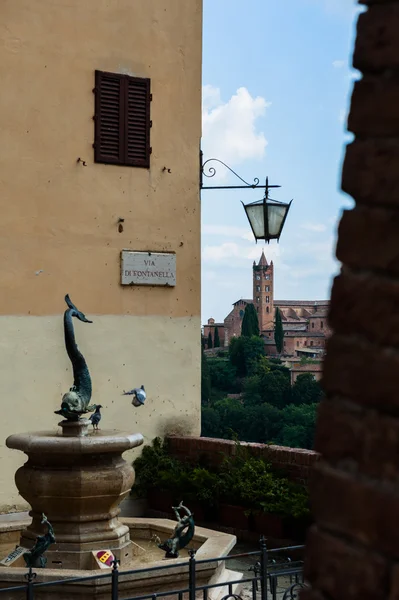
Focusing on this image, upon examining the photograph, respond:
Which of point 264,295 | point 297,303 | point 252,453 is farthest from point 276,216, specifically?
point 297,303

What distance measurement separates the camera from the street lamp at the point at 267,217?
11078 mm

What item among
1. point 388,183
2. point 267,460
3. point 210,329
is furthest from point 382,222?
point 210,329

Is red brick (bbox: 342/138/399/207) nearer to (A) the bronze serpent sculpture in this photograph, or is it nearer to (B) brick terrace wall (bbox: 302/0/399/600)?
(B) brick terrace wall (bbox: 302/0/399/600)

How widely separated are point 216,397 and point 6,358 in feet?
203

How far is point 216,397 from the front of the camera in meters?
72.9

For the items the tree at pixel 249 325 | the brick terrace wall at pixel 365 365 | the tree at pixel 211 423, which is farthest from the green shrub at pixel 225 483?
the tree at pixel 249 325

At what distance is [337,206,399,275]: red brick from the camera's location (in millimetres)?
1691

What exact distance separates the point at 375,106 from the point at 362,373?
469mm

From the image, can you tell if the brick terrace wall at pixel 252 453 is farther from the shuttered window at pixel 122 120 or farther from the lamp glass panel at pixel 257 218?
the shuttered window at pixel 122 120

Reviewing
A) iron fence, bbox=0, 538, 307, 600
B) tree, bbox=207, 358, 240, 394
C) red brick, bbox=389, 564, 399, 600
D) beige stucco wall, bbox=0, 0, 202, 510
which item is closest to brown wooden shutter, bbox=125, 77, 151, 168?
beige stucco wall, bbox=0, 0, 202, 510

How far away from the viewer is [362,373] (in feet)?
5.64

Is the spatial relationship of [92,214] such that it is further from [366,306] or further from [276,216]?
[366,306]

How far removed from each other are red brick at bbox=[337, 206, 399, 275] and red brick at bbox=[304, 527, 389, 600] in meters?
0.49

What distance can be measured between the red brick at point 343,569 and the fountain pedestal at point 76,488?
19.3ft
